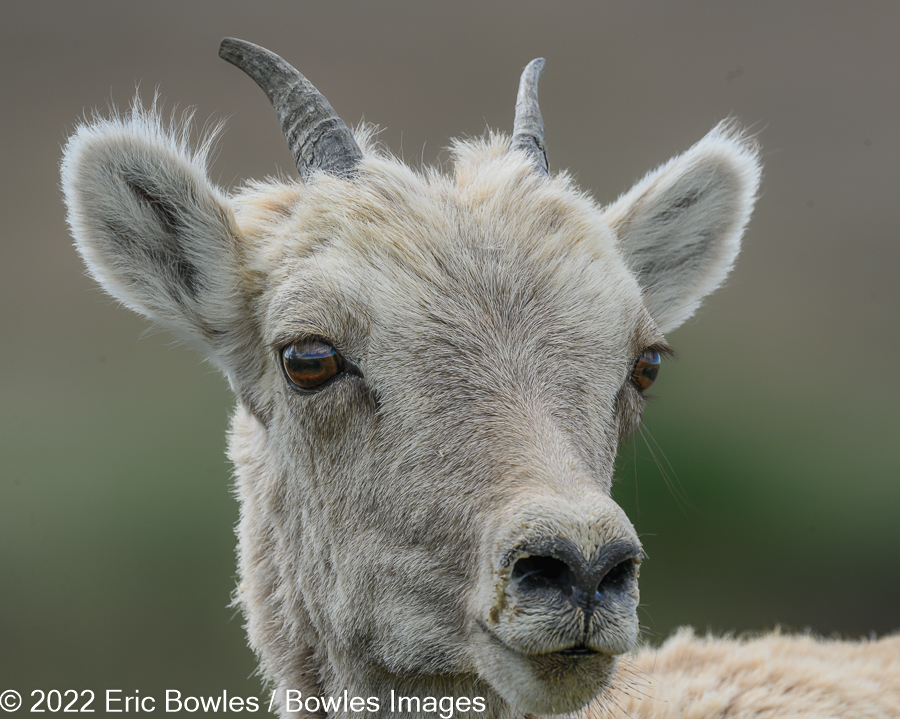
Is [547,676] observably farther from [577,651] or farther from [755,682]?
[755,682]

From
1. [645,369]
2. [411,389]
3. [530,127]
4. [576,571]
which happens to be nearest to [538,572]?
[576,571]

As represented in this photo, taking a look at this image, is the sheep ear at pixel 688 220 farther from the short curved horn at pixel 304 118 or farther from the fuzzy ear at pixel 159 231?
the fuzzy ear at pixel 159 231

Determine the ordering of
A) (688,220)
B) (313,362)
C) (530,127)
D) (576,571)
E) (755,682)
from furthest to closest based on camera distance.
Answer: (688,220) < (530,127) < (755,682) < (313,362) < (576,571)

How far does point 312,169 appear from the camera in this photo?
5.01 meters

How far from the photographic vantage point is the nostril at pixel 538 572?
3234 millimetres

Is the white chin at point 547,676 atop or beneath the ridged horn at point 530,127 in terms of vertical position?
beneath

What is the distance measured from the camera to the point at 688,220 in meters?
5.88

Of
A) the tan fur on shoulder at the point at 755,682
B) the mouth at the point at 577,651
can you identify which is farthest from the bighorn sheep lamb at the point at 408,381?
the tan fur on shoulder at the point at 755,682

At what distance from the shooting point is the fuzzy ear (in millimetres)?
4742

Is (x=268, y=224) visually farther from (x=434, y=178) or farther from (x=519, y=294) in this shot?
(x=519, y=294)

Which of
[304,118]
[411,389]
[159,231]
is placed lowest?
[411,389]

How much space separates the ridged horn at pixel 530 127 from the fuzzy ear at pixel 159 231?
2.04m

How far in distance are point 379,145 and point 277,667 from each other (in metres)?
3.69

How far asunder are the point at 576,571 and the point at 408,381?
134 cm
